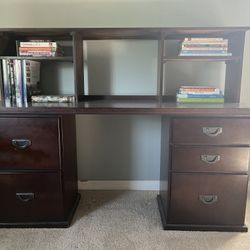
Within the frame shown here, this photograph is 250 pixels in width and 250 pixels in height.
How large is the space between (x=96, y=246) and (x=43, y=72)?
50.2 inches

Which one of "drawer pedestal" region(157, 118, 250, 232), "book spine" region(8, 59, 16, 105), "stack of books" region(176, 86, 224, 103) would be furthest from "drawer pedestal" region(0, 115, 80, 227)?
"stack of books" region(176, 86, 224, 103)

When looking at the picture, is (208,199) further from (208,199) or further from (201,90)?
(201,90)

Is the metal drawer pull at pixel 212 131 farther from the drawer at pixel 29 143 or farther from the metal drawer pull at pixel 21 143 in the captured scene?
the metal drawer pull at pixel 21 143

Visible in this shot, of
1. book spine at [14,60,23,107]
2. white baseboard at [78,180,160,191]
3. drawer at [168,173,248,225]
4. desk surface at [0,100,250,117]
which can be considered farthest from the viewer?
white baseboard at [78,180,160,191]

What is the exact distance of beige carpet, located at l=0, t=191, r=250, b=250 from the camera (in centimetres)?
140

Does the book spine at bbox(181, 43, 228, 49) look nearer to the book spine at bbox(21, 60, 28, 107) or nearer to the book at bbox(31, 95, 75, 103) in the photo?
the book at bbox(31, 95, 75, 103)

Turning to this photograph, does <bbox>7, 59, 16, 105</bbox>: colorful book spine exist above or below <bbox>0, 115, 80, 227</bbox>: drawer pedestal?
above

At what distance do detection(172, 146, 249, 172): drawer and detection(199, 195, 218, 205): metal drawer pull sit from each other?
0.17 metres

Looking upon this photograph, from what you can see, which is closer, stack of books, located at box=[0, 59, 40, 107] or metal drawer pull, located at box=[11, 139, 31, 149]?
metal drawer pull, located at box=[11, 139, 31, 149]

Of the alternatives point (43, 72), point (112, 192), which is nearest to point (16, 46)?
point (43, 72)

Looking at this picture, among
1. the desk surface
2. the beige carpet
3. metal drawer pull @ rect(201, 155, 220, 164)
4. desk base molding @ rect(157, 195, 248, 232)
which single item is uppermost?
the desk surface

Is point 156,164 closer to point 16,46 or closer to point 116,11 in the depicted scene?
point 116,11

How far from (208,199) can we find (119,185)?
31.0 inches

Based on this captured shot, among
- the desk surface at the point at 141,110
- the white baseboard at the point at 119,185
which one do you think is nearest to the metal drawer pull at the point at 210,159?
the desk surface at the point at 141,110
